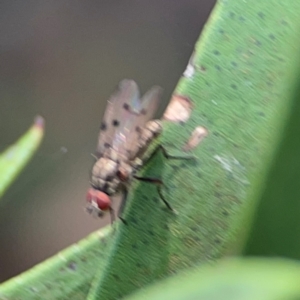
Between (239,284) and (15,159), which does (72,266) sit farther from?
(239,284)

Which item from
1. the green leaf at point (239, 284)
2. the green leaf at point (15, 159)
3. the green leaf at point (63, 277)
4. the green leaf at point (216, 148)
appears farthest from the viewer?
the green leaf at point (15, 159)

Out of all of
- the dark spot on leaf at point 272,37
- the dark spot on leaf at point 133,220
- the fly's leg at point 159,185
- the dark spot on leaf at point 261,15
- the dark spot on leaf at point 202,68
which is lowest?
the dark spot on leaf at point 133,220

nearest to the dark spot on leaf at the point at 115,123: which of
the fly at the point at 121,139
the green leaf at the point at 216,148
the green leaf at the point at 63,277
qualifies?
the fly at the point at 121,139

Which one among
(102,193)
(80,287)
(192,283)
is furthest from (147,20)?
(192,283)

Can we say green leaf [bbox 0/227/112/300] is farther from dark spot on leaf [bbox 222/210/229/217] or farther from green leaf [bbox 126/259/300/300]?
green leaf [bbox 126/259/300/300]

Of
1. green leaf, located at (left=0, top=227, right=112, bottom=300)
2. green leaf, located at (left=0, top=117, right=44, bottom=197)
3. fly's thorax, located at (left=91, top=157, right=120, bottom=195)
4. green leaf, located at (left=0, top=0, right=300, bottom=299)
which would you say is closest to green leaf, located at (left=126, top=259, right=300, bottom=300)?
green leaf, located at (left=0, top=0, right=300, bottom=299)

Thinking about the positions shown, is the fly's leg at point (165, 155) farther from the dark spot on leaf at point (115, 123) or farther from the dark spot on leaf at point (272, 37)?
the dark spot on leaf at point (115, 123)

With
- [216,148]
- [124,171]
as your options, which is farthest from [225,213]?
[124,171]

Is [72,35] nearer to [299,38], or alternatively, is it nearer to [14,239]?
[14,239]
